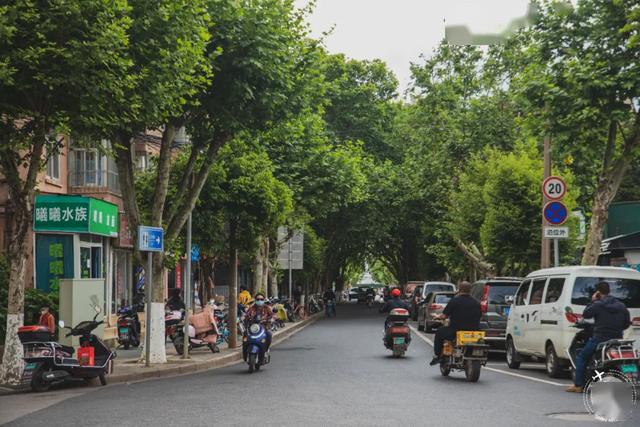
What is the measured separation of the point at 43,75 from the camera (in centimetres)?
1494

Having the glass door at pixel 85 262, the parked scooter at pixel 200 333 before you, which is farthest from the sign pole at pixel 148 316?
the glass door at pixel 85 262

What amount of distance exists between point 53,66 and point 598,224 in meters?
12.4

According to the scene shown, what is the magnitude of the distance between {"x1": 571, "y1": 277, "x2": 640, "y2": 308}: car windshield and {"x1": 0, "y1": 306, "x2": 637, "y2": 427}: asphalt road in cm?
147

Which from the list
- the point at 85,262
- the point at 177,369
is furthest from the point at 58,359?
the point at 85,262

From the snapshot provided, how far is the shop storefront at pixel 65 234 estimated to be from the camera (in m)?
29.2

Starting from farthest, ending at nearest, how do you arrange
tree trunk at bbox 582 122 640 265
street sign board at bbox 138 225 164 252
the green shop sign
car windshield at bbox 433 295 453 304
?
1. car windshield at bbox 433 295 453 304
2. the green shop sign
3. tree trunk at bbox 582 122 640 265
4. street sign board at bbox 138 225 164 252

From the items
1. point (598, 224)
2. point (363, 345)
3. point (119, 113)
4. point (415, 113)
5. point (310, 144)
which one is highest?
point (415, 113)

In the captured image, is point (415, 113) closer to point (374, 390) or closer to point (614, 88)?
point (614, 88)

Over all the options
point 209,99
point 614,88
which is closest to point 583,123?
point 614,88

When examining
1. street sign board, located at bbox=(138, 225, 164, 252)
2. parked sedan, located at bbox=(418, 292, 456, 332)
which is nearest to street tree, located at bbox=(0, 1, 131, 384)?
street sign board, located at bbox=(138, 225, 164, 252)

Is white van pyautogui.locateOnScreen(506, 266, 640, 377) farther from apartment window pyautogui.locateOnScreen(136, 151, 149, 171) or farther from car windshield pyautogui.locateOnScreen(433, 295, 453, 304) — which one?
apartment window pyautogui.locateOnScreen(136, 151, 149, 171)

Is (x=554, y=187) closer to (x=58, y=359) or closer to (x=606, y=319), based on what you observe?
(x=606, y=319)

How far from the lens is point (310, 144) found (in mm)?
36812

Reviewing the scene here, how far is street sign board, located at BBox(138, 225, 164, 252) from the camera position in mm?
19438
